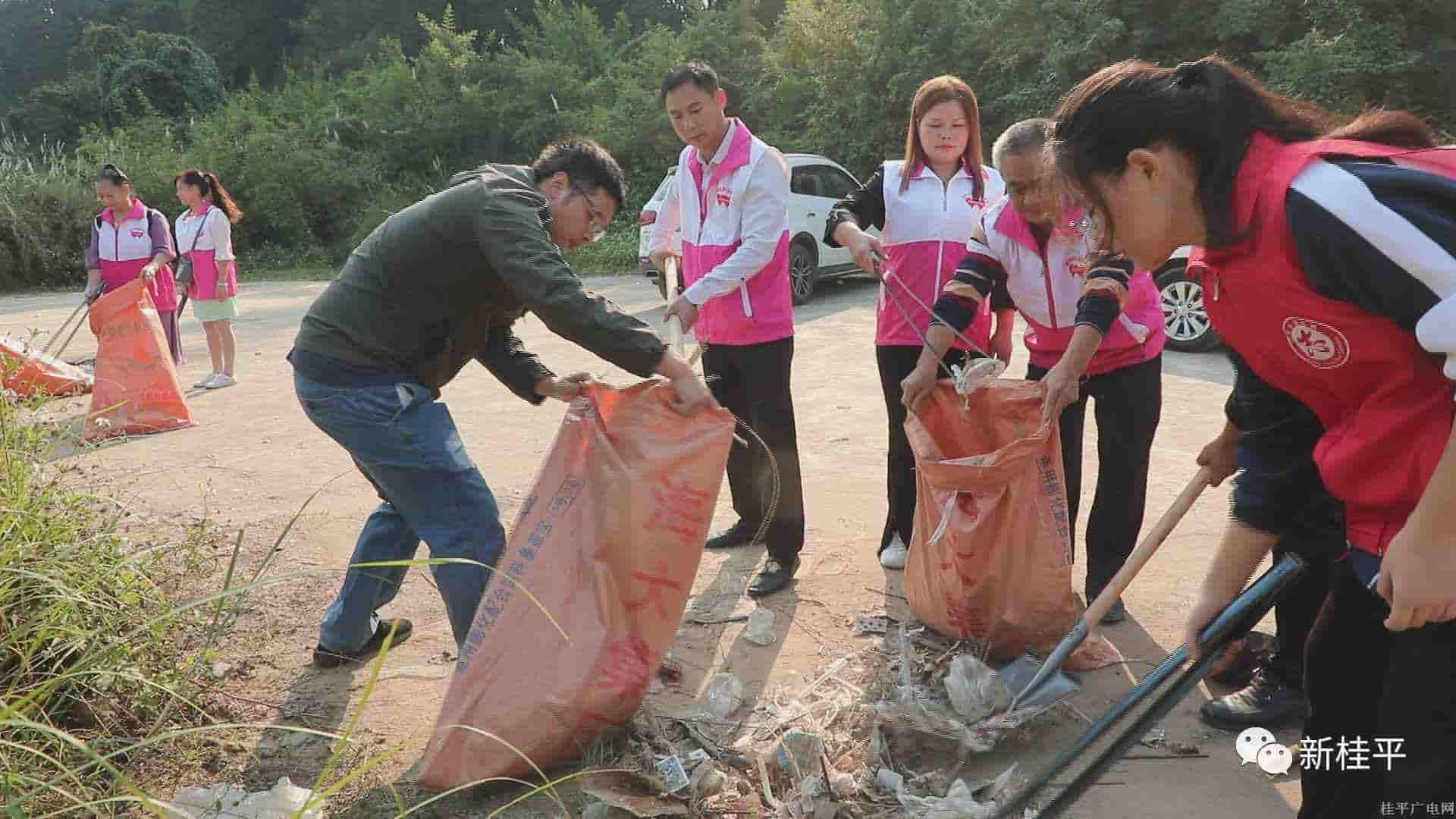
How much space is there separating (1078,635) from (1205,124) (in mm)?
1258

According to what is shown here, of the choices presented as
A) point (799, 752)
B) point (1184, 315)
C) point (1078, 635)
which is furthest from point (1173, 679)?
point (1184, 315)

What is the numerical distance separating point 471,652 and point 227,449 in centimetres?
407

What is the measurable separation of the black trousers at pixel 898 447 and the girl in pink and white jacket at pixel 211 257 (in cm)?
538

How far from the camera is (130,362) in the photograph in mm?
6023

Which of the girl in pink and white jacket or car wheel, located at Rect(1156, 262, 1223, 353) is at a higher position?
the girl in pink and white jacket

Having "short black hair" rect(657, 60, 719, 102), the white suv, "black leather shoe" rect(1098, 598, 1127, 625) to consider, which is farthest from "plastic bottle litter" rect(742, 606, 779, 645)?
the white suv

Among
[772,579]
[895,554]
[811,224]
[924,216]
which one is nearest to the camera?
[924,216]

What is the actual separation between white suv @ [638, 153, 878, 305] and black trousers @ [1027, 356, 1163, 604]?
705cm

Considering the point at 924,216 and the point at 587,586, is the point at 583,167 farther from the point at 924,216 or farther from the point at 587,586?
the point at 924,216

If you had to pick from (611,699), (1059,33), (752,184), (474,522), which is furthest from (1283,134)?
(1059,33)

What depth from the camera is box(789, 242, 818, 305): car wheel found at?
1023 cm

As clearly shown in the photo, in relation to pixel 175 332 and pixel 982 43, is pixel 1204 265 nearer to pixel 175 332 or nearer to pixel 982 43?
pixel 175 332

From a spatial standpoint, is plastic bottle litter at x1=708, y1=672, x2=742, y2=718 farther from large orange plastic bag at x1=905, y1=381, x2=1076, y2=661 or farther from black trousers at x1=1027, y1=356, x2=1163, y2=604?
black trousers at x1=1027, y1=356, x2=1163, y2=604

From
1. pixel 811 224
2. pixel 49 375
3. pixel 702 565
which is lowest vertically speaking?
pixel 702 565
